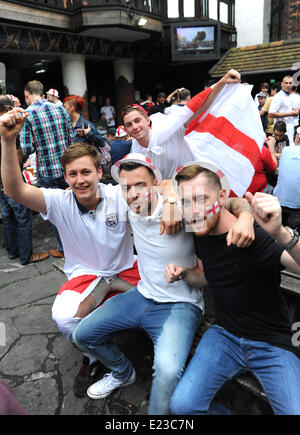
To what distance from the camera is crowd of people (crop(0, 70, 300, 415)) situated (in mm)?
1677

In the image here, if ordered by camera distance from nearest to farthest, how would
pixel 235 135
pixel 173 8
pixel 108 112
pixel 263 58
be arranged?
pixel 235 135 < pixel 263 58 < pixel 108 112 < pixel 173 8

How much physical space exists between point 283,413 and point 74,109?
4.30m

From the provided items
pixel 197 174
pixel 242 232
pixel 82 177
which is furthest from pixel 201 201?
pixel 82 177

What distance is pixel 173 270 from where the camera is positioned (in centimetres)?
194

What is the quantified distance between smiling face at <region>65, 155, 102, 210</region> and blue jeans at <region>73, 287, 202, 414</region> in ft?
2.37

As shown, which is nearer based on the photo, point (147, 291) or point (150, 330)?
point (150, 330)

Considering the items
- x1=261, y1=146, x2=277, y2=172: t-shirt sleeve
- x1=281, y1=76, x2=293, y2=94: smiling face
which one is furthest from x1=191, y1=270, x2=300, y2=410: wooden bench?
x1=281, y1=76, x2=293, y2=94: smiling face

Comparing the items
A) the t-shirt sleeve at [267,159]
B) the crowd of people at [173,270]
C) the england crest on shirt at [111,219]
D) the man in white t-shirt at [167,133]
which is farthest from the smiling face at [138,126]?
the t-shirt sleeve at [267,159]

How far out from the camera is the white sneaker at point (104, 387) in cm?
221

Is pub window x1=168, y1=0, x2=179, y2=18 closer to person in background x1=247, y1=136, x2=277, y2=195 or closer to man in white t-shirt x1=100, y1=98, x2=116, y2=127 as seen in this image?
man in white t-shirt x1=100, y1=98, x2=116, y2=127

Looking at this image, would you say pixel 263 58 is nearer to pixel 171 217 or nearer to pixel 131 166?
pixel 131 166

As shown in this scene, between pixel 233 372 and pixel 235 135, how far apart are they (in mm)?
1954

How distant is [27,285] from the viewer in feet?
12.4

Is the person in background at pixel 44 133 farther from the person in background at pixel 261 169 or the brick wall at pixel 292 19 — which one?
the brick wall at pixel 292 19
